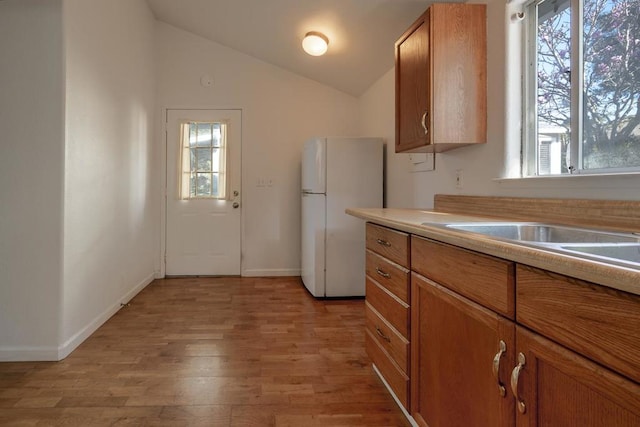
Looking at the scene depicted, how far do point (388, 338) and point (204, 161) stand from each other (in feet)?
11.4

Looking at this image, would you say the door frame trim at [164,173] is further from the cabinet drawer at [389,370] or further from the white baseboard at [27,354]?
the cabinet drawer at [389,370]

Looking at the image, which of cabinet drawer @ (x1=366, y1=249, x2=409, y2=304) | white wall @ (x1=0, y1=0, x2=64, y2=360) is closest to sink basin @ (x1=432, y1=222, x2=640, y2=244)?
cabinet drawer @ (x1=366, y1=249, x2=409, y2=304)

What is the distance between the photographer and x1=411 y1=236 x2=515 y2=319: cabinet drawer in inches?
38.8

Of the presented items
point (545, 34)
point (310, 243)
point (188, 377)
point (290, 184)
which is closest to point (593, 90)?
point (545, 34)

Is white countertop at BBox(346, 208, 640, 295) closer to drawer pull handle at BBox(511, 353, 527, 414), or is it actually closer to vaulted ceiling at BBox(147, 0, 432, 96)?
drawer pull handle at BBox(511, 353, 527, 414)

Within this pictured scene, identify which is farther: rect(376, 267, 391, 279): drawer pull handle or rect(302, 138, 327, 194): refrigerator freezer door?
rect(302, 138, 327, 194): refrigerator freezer door

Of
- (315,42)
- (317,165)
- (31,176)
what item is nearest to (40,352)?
(31,176)

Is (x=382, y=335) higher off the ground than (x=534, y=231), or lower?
lower

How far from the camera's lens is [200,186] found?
4703 mm

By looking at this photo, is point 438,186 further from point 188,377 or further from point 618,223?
point 188,377

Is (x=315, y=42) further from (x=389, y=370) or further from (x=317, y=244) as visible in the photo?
(x=389, y=370)

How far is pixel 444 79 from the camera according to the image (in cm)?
206

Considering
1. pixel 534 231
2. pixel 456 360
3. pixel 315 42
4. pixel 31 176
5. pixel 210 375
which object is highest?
pixel 315 42

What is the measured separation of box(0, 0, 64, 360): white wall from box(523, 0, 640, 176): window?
2.58 m
